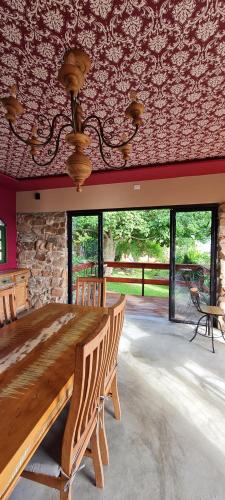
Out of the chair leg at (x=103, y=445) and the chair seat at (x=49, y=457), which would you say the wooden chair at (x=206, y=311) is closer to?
the chair leg at (x=103, y=445)

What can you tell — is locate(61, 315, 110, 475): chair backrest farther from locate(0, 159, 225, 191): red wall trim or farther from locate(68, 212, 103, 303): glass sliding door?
locate(68, 212, 103, 303): glass sliding door

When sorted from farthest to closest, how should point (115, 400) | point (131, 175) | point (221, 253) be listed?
1. point (131, 175)
2. point (221, 253)
3. point (115, 400)

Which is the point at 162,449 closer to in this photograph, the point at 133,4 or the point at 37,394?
the point at 37,394

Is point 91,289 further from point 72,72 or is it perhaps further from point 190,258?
point 72,72

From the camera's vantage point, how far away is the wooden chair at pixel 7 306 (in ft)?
A: 6.75

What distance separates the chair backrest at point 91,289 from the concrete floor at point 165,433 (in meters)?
0.80

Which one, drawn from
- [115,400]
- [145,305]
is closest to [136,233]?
[145,305]

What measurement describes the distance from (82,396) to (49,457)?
377mm

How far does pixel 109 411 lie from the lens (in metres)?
1.96

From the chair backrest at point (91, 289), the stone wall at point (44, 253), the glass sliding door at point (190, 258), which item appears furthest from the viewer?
the stone wall at point (44, 253)

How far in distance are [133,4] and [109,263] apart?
5396 millimetres

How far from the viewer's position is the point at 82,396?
101 centimetres

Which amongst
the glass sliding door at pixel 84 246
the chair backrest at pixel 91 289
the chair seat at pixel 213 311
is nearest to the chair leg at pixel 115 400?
the chair backrest at pixel 91 289

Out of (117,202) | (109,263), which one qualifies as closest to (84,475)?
(117,202)
